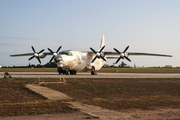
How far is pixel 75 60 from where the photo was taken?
44.4m

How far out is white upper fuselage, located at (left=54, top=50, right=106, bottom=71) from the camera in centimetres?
4141

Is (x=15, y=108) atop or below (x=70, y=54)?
below

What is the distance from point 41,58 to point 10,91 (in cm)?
3238

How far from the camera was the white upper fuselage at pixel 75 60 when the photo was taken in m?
41.4

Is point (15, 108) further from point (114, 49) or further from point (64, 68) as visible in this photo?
point (114, 49)

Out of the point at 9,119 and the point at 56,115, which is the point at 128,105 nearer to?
the point at 56,115

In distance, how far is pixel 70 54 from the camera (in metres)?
43.9

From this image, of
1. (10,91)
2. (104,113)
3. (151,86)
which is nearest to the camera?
(104,113)

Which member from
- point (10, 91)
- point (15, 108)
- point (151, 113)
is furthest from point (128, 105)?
point (10, 91)

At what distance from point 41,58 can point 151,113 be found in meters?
41.4

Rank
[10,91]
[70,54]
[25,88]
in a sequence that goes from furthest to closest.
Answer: [70,54] → [25,88] → [10,91]

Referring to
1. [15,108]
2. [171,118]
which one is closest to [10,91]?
[15,108]

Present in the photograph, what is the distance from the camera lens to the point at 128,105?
592 inches

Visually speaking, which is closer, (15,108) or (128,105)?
(15,108)
